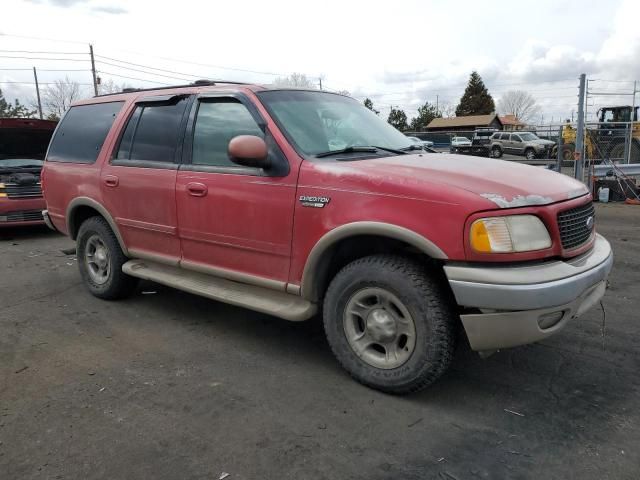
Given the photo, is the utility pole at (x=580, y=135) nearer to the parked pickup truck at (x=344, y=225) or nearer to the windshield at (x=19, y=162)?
the parked pickup truck at (x=344, y=225)

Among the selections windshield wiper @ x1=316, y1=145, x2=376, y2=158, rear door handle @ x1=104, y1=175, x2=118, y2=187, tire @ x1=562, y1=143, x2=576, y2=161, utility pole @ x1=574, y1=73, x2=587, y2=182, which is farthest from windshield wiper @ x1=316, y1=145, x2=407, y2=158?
tire @ x1=562, y1=143, x2=576, y2=161

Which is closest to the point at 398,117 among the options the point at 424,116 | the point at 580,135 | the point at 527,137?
the point at 424,116

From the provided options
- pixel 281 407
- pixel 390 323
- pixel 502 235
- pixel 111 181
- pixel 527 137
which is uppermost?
pixel 111 181

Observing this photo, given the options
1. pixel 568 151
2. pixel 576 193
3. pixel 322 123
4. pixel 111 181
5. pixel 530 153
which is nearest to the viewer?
pixel 576 193

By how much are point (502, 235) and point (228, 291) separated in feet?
6.71

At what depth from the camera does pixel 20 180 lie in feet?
27.8

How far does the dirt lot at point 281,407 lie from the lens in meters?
2.52

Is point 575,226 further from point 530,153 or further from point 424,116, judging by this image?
point 424,116

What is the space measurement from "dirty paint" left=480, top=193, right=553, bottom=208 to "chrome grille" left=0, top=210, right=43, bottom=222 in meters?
8.04

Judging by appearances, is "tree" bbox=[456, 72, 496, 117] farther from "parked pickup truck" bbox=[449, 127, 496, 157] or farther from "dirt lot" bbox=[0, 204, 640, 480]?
"dirt lot" bbox=[0, 204, 640, 480]

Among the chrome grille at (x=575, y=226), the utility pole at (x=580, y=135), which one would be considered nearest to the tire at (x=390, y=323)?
the chrome grille at (x=575, y=226)

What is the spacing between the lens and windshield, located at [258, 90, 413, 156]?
11.8 feet

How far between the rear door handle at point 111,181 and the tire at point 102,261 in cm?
45

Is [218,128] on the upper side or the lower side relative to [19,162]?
upper
